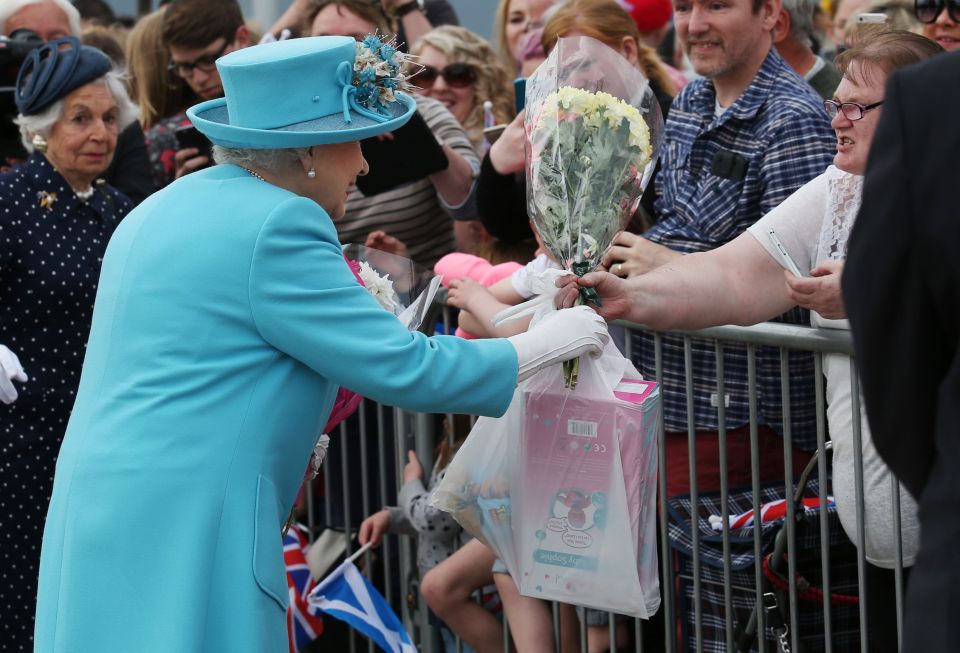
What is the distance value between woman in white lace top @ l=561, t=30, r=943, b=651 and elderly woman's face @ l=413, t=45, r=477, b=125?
229cm

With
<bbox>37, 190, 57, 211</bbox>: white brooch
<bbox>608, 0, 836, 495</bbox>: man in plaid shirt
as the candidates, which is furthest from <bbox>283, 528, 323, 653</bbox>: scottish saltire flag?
<bbox>608, 0, 836, 495</bbox>: man in plaid shirt

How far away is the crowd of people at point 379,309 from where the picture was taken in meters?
2.86

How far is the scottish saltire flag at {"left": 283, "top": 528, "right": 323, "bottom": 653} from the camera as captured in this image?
4609mm

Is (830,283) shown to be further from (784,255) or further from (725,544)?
(725,544)

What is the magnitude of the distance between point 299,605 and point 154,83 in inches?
102

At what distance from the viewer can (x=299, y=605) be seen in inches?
Result: 183

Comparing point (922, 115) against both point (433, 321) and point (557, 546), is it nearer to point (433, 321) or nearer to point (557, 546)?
point (557, 546)

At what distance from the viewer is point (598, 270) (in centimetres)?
333

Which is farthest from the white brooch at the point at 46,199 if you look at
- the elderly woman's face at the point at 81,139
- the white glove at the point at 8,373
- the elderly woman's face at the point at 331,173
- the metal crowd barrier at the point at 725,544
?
the elderly woman's face at the point at 331,173

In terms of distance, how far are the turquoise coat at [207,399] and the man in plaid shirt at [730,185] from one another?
1068mm

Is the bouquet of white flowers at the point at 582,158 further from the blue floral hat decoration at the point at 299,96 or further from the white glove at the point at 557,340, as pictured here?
the blue floral hat decoration at the point at 299,96

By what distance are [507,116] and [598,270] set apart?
240 centimetres

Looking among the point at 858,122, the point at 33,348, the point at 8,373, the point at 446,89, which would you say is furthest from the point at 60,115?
the point at 858,122

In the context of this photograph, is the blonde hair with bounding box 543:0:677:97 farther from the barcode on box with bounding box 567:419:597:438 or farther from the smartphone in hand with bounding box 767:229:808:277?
the barcode on box with bounding box 567:419:597:438
